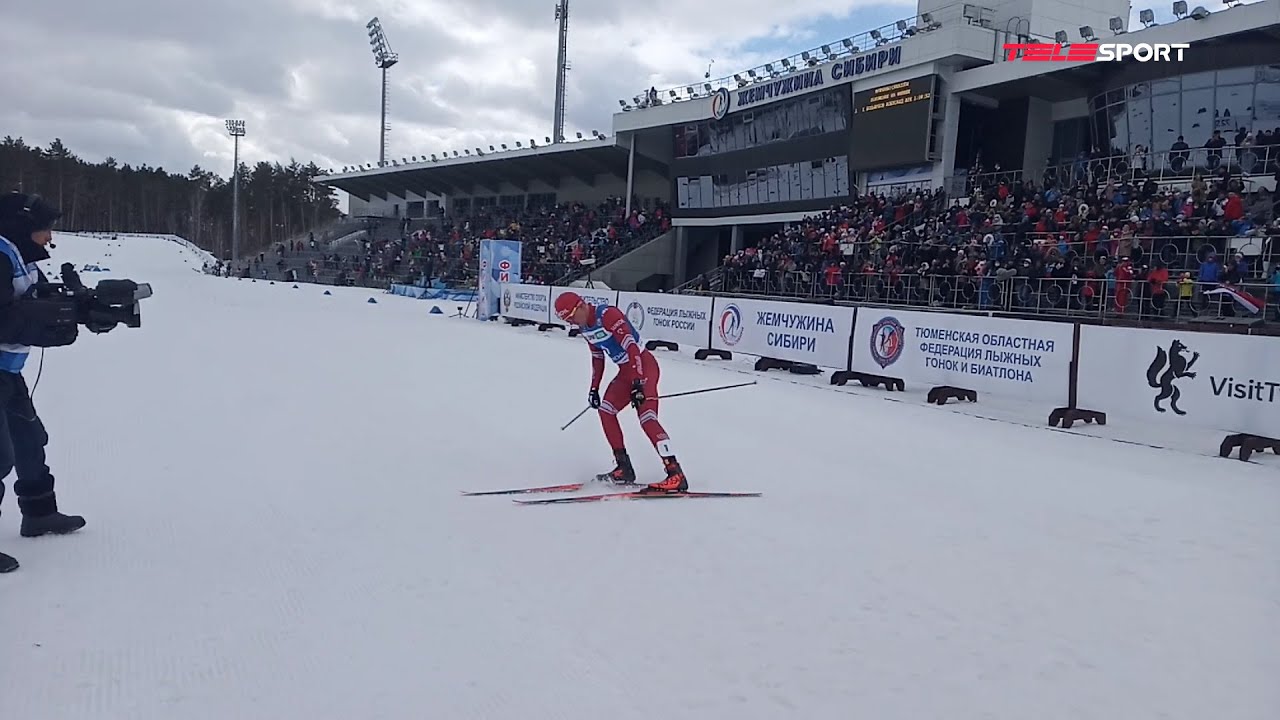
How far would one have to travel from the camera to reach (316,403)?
33.6 feet

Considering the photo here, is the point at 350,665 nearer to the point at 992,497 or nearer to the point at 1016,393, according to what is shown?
the point at 992,497

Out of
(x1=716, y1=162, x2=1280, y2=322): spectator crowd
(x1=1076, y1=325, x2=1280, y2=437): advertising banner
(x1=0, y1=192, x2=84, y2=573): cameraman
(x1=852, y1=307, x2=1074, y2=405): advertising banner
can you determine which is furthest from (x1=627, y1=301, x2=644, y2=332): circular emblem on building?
(x1=0, y1=192, x2=84, y2=573): cameraman

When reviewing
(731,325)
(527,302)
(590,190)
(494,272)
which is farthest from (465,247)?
(731,325)

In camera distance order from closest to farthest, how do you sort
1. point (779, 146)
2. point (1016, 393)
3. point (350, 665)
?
point (350, 665)
point (1016, 393)
point (779, 146)

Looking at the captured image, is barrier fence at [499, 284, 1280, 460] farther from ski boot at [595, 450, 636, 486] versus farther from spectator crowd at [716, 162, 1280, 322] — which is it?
spectator crowd at [716, 162, 1280, 322]

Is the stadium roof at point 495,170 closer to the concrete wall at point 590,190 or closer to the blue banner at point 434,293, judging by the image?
the concrete wall at point 590,190

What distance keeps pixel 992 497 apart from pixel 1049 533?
1070mm

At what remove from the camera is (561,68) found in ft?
174

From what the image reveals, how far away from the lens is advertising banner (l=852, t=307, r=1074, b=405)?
11454 mm

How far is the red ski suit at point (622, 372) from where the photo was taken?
269 inches

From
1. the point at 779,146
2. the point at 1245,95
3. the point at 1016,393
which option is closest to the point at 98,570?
the point at 1016,393

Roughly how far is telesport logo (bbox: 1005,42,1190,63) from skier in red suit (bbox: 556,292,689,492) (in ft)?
76.3

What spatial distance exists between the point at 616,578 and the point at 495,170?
2230 inches

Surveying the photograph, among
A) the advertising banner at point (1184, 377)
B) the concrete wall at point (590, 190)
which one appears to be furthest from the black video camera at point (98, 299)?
the concrete wall at point (590, 190)
